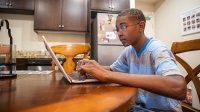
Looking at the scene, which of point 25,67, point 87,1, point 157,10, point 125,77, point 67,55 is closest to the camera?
point 125,77

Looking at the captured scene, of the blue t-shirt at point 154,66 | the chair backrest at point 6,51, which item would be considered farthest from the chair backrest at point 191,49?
the chair backrest at point 6,51

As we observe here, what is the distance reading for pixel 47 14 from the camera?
3477 millimetres

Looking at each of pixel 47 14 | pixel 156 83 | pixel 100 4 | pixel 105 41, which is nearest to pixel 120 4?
pixel 100 4

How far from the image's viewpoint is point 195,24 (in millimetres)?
3266

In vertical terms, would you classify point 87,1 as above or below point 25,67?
above

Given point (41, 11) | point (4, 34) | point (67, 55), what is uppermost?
point (41, 11)

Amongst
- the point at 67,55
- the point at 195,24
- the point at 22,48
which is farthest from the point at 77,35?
the point at 195,24

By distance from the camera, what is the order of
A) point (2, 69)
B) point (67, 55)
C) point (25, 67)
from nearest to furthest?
point (2, 69), point (67, 55), point (25, 67)

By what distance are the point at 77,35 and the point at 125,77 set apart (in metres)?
3.42

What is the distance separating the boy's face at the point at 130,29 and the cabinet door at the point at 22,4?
9.10 ft

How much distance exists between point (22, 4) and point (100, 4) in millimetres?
1574

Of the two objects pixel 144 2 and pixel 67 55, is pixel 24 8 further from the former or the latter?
pixel 144 2

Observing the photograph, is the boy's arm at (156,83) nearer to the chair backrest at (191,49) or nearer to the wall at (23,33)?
the chair backrest at (191,49)

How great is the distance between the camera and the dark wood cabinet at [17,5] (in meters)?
3.31
